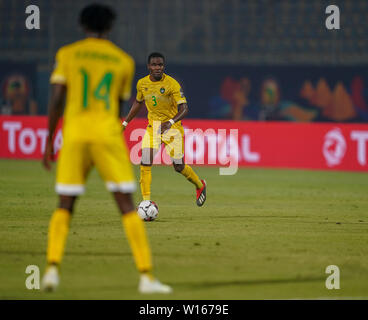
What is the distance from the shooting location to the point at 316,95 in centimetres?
3466

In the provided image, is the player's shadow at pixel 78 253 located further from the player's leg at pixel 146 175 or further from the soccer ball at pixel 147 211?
the player's leg at pixel 146 175

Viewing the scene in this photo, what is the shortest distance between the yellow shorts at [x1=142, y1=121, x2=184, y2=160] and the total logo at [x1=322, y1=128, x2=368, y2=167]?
1075 centimetres

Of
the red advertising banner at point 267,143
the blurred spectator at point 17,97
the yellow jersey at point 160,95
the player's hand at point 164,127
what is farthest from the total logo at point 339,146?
the blurred spectator at point 17,97

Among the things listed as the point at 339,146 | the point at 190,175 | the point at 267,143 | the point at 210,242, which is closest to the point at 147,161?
the point at 190,175

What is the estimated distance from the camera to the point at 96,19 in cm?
710

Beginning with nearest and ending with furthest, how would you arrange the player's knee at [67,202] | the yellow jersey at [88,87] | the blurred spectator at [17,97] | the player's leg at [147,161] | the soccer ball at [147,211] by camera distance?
the yellow jersey at [88,87], the player's knee at [67,202], the soccer ball at [147,211], the player's leg at [147,161], the blurred spectator at [17,97]

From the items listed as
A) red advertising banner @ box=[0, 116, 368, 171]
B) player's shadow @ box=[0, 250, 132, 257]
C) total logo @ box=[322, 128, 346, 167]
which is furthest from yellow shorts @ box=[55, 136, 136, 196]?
total logo @ box=[322, 128, 346, 167]

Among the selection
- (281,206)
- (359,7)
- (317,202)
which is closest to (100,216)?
(281,206)

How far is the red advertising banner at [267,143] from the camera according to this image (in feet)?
78.6

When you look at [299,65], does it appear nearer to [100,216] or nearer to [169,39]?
[169,39]

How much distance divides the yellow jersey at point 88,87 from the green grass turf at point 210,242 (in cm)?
139

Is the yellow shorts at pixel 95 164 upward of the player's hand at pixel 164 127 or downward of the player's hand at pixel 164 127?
downward

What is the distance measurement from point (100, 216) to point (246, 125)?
12203 mm

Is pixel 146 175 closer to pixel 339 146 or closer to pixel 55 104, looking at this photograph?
pixel 55 104
